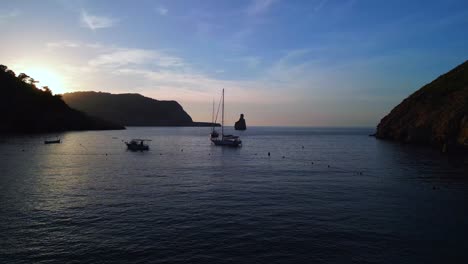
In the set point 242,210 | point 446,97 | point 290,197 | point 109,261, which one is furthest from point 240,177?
point 446,97

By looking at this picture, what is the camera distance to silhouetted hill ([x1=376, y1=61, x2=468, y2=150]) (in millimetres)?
92875

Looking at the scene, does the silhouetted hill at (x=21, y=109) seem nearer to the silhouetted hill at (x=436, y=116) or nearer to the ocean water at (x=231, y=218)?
the ocean water at (x=231, y=218)

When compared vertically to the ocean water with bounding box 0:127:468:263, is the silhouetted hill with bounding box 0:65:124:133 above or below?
above

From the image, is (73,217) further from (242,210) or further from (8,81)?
(8,81)

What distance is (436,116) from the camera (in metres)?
108

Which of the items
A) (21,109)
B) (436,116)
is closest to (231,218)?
(436,116)

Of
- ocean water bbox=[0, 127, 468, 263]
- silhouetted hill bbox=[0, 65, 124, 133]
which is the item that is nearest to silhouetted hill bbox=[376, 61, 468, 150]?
ocean water bbox=[0, 127, 468, 263]

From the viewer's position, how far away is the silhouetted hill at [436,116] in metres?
92.9

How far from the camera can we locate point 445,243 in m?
21.8

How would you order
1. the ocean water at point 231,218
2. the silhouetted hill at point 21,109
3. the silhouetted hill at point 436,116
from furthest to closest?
the silhouetted hill at point 21,109 < the silhouetted hill at point 436,116 < the ocean water at point 231,218

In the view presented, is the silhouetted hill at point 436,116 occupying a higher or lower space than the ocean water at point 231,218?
higher

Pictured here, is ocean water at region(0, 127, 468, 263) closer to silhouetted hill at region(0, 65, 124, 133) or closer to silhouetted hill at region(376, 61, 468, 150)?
silhouetted hill at region(376, 61, 468, 150)

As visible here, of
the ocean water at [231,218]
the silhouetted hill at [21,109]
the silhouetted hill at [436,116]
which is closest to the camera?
the ocean water at [231,218]

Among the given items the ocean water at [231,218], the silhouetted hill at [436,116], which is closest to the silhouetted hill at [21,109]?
the ocean water at [231,218]
